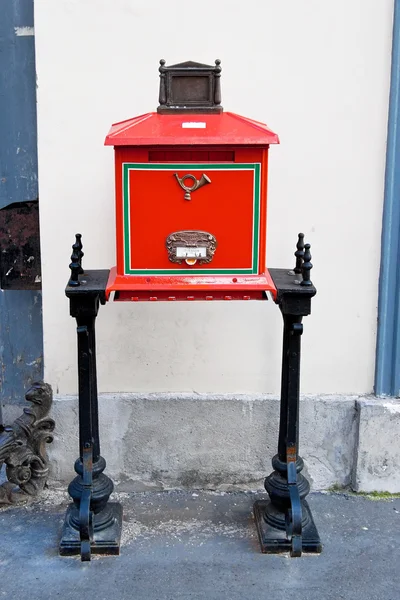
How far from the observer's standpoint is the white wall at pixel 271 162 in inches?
130

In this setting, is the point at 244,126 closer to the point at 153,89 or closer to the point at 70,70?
the point at 153,89

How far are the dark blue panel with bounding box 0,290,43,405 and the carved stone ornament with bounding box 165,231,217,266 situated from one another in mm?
1303

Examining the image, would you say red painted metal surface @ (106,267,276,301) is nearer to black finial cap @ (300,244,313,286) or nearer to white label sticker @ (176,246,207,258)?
white label sticker @ (176,246,207,258)

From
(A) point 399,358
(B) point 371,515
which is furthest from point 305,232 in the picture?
(B) point 371,515

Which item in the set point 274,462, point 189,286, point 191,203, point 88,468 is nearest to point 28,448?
point 88,468

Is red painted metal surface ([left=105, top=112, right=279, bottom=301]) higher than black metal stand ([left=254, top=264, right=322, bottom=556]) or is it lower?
higher

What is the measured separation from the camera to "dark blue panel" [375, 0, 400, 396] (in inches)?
131

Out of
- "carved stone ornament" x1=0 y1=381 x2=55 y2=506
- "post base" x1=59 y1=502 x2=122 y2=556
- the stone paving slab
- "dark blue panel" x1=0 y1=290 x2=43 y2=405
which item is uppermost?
"dark blue panel" x1=0 y1=290 x2=43 y2=405

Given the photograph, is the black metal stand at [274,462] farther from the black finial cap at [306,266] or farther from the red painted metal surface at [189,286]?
the red painted metal surface at [189,286]

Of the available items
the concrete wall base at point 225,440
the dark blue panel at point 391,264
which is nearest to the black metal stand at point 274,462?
the concrete wall base at point 225,440

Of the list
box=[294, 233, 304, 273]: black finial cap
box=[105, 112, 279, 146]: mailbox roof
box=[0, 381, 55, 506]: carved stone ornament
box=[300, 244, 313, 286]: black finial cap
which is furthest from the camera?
box=[0, 381, 55, 506]: carved stone ornament

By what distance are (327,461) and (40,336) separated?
1644 millimetres

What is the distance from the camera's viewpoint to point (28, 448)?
3.55m

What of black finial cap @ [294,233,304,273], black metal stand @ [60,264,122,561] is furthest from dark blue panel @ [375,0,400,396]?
black metal stand @ [60,264,122,561]
